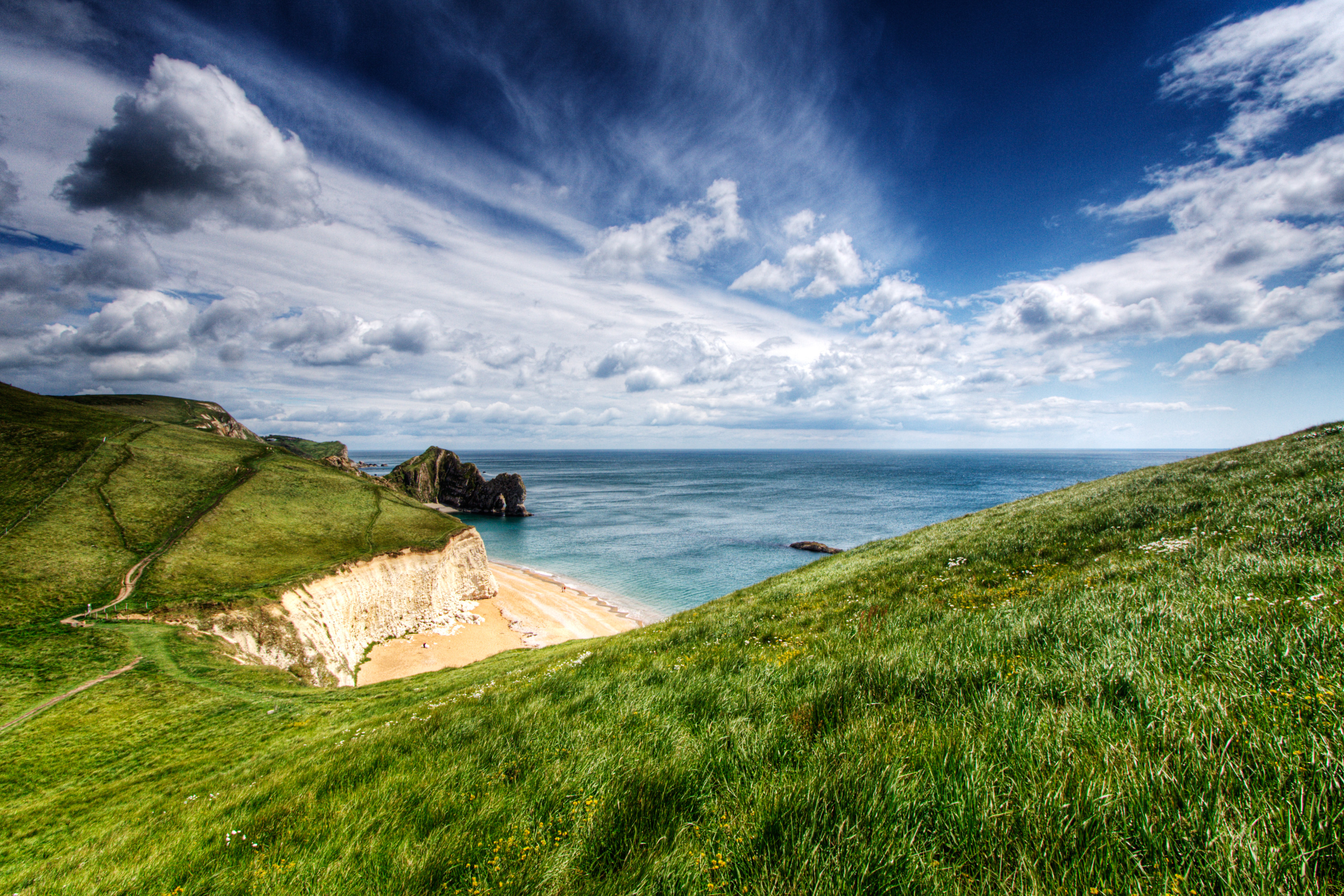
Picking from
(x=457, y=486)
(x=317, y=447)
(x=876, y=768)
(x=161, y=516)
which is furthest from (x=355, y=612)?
(x=317, y=447)

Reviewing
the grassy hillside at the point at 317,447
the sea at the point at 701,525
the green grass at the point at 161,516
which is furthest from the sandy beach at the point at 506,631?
the grassy hillside at the point at 317,447

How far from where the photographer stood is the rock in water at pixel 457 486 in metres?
110

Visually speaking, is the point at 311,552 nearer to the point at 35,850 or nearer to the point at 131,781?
the point at 131,781

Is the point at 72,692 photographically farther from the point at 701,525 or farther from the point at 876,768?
the point at 701,525

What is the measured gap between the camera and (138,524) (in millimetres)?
34656

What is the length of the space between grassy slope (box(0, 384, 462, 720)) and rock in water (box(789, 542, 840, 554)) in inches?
1811

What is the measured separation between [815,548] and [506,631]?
42.4 m

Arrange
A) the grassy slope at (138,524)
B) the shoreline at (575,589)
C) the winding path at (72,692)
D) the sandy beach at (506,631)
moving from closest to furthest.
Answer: the winding path at (72,692), the grassy slope at (138,524), the sandy beach at (506,631), the shoreline at (575,589)

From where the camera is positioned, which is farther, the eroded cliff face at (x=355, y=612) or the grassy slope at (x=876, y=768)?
the eroded cliff face at (x=355, y=612)

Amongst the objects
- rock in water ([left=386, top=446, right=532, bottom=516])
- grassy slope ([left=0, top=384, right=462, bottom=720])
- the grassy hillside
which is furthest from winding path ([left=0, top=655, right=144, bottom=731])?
the grassy hillside

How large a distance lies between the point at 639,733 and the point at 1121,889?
383cm

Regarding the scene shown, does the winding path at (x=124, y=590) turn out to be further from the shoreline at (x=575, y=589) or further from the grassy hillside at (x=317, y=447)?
the grassy hillside at (x=317, y=447)

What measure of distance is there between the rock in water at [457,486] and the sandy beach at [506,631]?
5532 cm

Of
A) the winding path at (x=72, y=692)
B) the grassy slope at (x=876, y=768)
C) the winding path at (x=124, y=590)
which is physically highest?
the grassy slope at (x=876, y=768)
